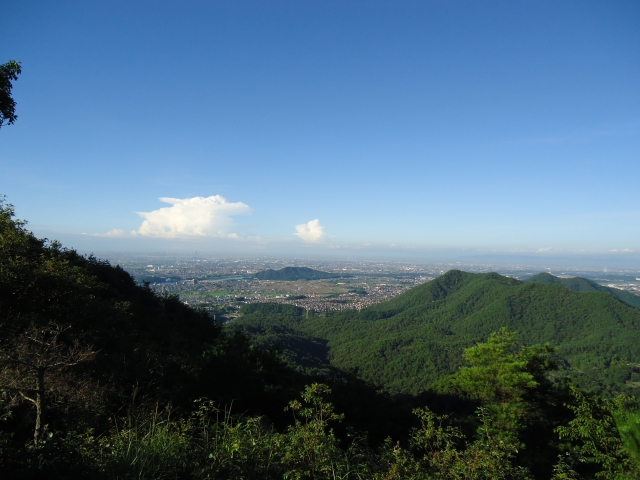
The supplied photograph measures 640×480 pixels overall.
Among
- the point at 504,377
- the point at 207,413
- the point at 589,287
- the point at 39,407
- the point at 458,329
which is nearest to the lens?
the point at 39,407

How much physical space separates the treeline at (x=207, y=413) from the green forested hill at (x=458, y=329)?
1954cm

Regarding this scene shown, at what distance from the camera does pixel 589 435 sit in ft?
25.0

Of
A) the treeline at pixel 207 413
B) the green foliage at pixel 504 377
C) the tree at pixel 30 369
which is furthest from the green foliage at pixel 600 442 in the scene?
the tree at pixel 30 369

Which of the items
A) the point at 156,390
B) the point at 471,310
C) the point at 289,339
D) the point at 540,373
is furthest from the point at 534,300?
the point at 156,390

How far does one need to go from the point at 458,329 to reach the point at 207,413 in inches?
2342

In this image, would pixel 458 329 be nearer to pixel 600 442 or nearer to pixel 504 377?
pixel 504 377

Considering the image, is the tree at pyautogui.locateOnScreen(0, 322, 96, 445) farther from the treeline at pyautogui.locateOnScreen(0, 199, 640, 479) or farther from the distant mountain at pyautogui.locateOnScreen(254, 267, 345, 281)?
the distant mountain at pyautogui.locateOnScreen(254, 267, 345, 281)

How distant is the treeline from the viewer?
96.9 inches

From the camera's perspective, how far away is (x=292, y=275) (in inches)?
4473

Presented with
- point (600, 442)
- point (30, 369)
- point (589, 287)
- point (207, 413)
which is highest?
point (30, 369)

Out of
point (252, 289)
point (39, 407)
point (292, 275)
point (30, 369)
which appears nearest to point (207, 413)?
point (39, 407)

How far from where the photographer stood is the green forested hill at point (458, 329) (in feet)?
112

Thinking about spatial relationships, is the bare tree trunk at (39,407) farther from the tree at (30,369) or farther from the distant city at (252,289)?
the distant city at (252,289)

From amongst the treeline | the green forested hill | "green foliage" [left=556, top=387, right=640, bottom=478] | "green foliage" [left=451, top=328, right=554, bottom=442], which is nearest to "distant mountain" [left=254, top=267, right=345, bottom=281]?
the green forested hill
